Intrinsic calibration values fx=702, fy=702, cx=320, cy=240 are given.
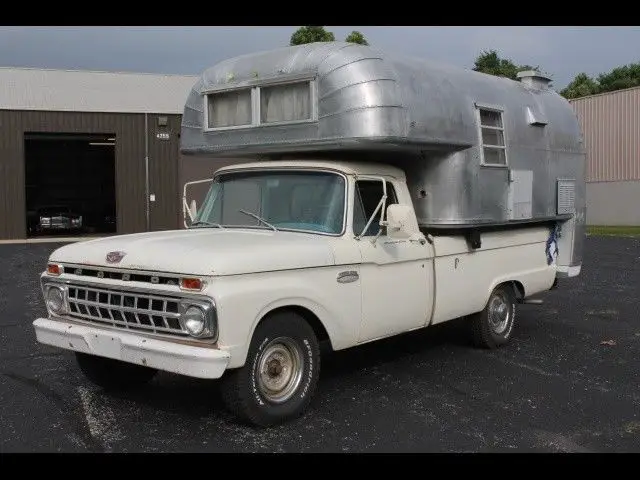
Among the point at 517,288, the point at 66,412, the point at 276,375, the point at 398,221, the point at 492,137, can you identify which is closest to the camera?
the point at 276,375

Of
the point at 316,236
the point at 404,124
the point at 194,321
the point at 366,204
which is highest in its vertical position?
the point at 404,124

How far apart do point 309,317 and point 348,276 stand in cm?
47

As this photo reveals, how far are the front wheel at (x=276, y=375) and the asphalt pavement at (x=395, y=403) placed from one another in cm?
15

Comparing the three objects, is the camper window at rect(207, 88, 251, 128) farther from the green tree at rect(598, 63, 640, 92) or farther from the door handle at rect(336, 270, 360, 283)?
the green tree at rect(598, 63, 640, 92)

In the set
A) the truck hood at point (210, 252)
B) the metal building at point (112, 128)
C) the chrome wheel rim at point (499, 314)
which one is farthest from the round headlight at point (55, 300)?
the metal building at point (112, 128)

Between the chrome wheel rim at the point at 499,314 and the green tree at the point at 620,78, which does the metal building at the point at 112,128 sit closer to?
the chrome wheel rim at the point at 499,314

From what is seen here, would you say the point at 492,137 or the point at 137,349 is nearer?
the point at 137,349

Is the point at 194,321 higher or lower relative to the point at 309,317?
higher

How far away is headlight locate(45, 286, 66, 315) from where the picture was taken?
551 cm

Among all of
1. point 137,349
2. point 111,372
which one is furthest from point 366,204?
point 111,372

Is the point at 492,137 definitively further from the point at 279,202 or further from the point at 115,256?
the point at 115,256

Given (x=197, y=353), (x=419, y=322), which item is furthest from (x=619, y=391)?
(x=197, y=353)

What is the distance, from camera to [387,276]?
6035 mm

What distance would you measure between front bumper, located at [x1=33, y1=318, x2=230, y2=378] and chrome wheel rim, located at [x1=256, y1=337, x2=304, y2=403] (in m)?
0.55
